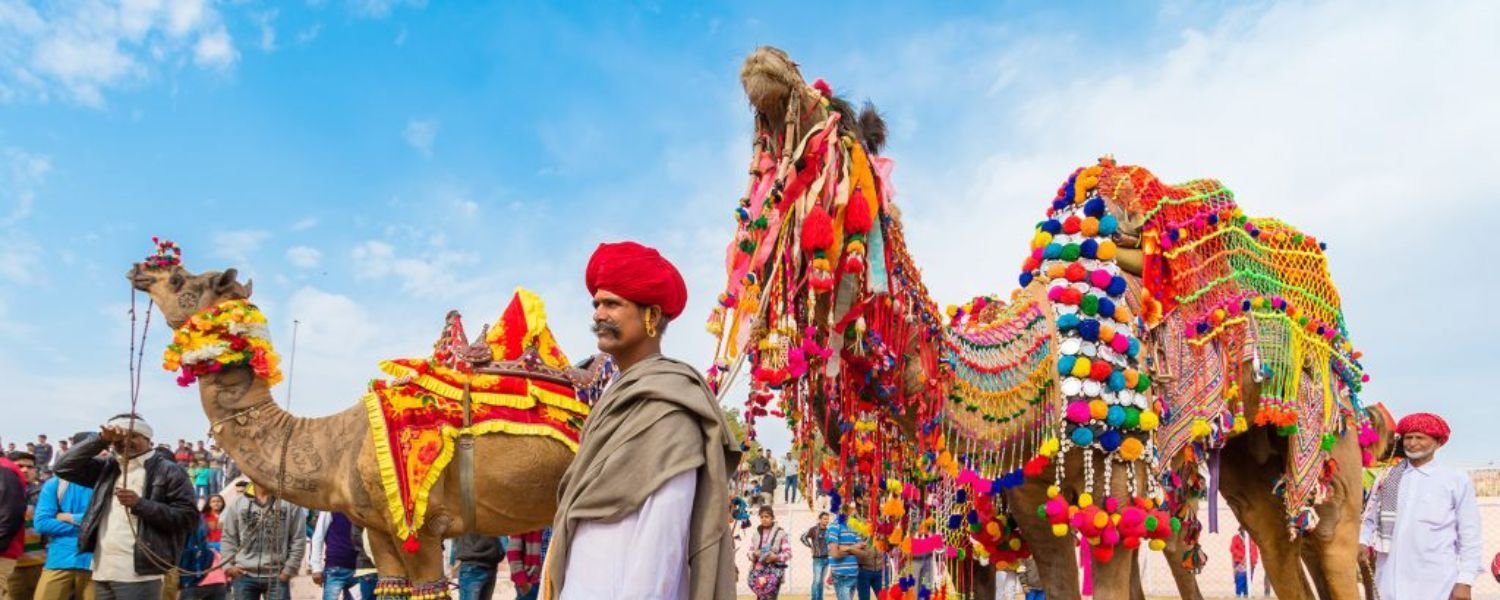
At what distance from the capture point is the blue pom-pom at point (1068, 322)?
459 cm

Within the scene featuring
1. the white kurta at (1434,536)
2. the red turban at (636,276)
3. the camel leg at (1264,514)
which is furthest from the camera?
the camel leg at (1264,514)

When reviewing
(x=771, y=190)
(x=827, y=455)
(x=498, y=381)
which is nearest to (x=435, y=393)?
(x=498, y=381)

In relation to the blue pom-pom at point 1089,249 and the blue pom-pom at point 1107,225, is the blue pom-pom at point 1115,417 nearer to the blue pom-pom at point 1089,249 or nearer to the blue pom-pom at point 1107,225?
the blue pom-pom at point 1089,249

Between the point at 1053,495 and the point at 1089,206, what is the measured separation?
1.38 metres

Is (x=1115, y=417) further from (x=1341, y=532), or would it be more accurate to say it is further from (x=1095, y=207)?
(x=1341, y=532)

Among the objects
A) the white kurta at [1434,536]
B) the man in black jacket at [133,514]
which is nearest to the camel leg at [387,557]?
Answer: the man in black jacket at [133,514]

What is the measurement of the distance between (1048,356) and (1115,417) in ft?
1.25

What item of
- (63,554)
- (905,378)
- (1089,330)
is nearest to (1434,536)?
(1089,330)

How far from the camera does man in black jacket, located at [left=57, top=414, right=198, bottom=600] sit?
643 centimetres

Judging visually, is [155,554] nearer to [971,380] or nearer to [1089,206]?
[971,380]

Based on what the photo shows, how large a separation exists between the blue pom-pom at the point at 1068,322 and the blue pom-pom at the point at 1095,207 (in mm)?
606

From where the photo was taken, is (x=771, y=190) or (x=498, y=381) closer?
(x=771, y=190)

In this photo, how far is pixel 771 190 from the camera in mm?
3848

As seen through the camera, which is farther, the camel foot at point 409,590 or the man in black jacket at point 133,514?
the man in black jacket at point 133,514
